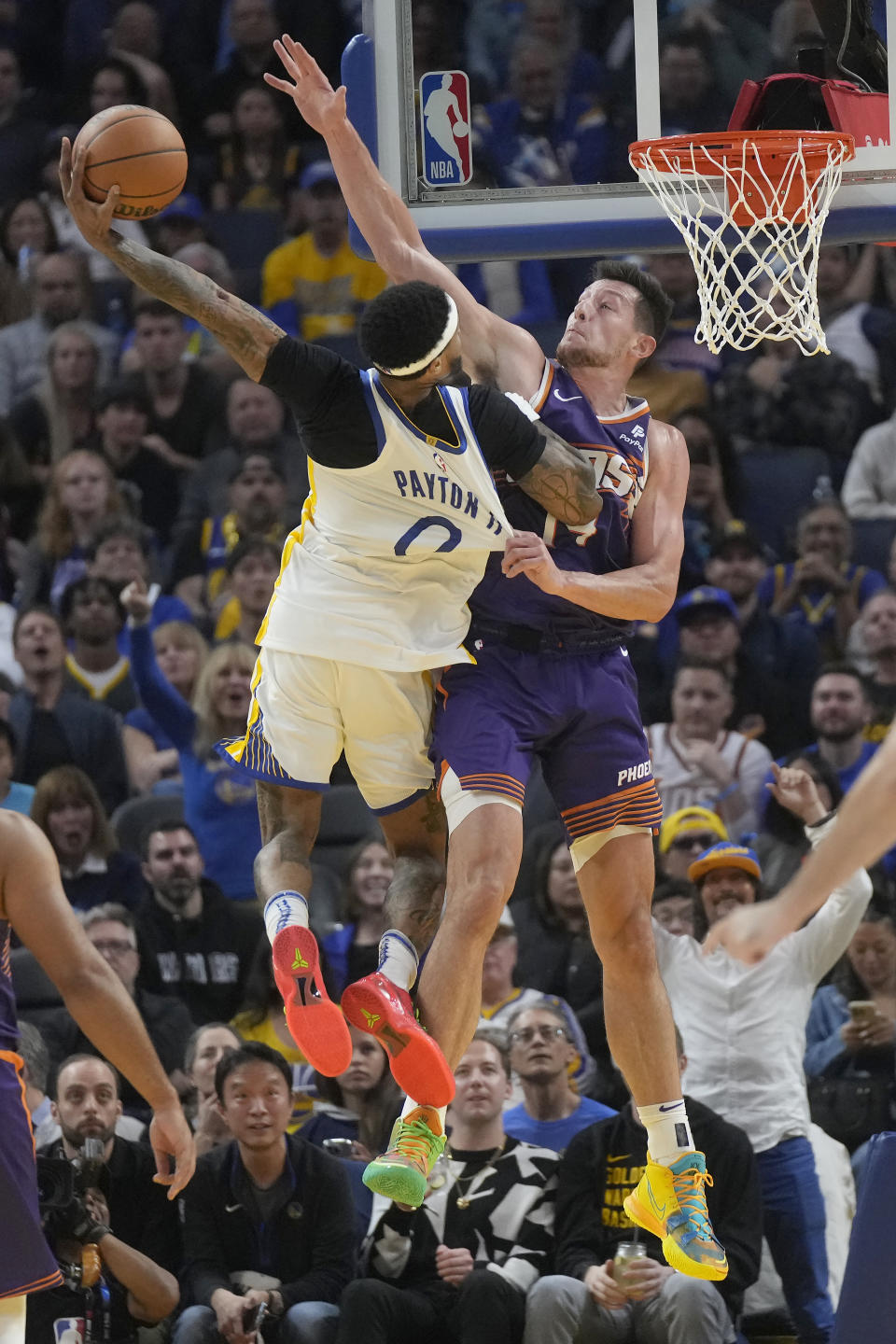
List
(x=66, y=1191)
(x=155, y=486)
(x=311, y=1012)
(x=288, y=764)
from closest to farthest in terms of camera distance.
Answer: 1. (x=311, y=1012)
2. (x=288, y=764)
3. (x=66, y=1191)
4. (x=155, y=486)

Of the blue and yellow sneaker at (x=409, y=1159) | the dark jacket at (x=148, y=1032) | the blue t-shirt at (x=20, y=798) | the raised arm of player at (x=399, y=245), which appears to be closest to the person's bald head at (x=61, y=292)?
the blue t-shirt at (x=20, y=798)

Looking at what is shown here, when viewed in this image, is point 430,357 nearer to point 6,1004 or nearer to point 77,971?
point 77,971

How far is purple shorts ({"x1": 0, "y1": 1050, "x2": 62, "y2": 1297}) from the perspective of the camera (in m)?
4.95

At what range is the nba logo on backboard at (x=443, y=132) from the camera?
688cm

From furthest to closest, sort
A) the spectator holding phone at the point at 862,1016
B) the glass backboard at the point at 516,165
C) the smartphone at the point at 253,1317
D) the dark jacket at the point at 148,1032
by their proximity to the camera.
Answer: the dark jacket at the point at 148,1032
the spectator holding phone at the point at 862,1016
the smartphone at the point at 253,1317
the glass backboard at the point at 516,165

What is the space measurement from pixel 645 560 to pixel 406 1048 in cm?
177

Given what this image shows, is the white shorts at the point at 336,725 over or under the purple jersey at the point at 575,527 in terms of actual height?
under

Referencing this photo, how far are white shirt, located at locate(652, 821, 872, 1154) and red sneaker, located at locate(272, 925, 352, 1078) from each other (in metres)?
3.02

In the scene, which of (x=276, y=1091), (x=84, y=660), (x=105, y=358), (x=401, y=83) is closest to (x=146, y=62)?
(x=105, y=358)

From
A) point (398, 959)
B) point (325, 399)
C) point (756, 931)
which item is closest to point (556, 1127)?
point (398, 959)

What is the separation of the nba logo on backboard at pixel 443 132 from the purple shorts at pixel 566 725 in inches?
72.0

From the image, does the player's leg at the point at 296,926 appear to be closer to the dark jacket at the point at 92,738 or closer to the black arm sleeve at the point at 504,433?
the black arm sleeve at the point at 504,433

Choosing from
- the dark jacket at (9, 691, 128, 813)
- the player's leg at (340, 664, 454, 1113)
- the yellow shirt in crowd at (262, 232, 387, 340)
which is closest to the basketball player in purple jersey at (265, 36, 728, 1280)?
the player's leg at (340, 664, 454, 1113)

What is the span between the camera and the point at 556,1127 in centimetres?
838
